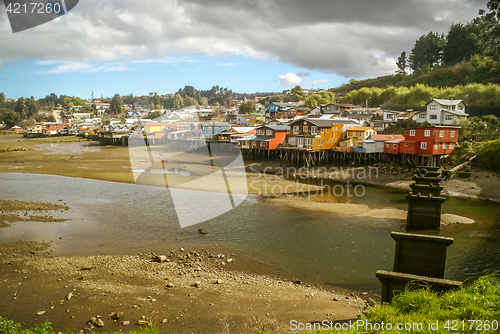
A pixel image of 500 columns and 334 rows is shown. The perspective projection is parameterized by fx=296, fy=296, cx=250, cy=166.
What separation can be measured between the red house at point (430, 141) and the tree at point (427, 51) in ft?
211

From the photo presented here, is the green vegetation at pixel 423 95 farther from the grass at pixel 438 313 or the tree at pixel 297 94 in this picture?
the grass at pixel 438 313

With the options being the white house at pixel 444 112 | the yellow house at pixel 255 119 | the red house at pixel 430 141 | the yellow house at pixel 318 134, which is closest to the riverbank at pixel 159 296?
the red house at pixel 430 141

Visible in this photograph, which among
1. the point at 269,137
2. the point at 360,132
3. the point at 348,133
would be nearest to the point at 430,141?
the point at 360,132

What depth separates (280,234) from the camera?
56.9 ft

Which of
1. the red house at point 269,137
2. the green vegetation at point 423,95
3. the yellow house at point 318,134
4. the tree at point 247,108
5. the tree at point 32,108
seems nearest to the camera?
the yellow house at point 318,134

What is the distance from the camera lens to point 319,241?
53.0 ft

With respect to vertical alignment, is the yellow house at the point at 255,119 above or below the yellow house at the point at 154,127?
above

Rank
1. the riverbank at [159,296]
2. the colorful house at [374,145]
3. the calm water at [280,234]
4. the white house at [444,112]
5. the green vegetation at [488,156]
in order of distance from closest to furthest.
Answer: the riverbank at [159,296], the calm water at [280,234], the green vegetation at [488,156], the colorful house at [374,145], the white house at [444,112]

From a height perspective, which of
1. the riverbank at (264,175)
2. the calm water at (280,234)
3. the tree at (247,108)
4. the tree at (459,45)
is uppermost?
the tree at (459,45)

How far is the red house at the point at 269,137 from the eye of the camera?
44656mm

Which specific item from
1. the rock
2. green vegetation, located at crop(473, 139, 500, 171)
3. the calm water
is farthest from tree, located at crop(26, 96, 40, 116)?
green vegetation, located at crop(473, 139, 500, 171)

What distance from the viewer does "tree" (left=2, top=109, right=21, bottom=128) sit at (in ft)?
363

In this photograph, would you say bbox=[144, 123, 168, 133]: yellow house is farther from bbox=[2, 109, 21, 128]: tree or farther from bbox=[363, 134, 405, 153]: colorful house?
bbox=[2, 109, 21, 128]: tree

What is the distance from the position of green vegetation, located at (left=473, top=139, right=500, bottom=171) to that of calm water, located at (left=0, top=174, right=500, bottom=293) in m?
7.57
